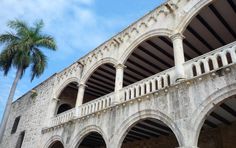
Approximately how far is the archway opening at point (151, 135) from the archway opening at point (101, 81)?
3558 millimetres

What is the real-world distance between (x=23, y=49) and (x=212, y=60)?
41.1 ft

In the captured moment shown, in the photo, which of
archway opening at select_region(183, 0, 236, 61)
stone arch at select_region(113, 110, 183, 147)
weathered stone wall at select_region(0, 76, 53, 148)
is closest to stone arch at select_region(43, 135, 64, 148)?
weathered stone wall at select_region(0, 76, 53, 148)

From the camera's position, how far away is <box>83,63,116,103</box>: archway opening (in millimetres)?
12625

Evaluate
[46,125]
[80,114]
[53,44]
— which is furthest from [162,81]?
[53,44]

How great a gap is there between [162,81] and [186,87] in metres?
1.50

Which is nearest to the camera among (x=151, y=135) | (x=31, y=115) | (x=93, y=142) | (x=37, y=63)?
(x=151, y=135)

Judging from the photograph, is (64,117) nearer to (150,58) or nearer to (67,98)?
(67,98)

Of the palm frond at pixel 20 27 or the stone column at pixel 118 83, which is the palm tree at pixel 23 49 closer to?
the palm frond at pixel 20 27

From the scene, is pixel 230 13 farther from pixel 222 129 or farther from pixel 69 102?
pixel 69 102

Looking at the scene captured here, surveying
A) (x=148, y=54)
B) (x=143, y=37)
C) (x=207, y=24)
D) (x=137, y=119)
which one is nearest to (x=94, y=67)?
(x=148, y=54)

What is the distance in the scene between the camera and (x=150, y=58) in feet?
36.0

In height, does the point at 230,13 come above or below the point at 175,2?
below

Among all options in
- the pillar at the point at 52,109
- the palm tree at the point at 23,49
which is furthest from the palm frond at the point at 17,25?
the pillar at the point at 52,109

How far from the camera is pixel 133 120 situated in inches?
328
